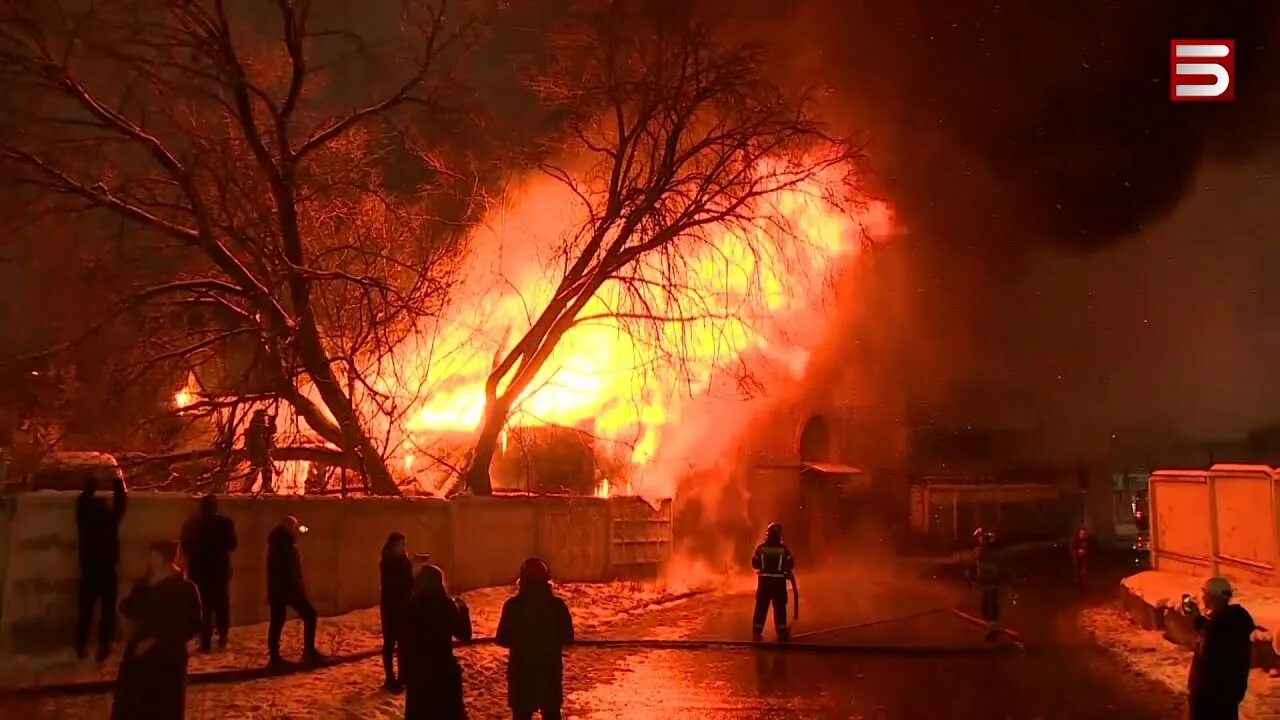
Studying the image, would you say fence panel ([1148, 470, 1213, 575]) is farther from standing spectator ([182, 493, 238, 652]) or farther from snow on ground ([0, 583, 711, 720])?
standing spectator ([182, 493, 238, 652])

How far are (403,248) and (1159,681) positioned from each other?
12512 millimetres

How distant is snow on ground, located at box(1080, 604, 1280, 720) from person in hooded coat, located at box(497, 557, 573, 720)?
602cm

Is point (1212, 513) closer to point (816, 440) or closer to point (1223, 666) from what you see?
point (1223, 666)

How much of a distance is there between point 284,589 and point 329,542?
9.50ft

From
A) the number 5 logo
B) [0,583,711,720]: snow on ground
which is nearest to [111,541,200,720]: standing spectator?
[0,583,711,720]: snow on ground

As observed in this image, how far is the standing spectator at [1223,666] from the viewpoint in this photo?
6031mm

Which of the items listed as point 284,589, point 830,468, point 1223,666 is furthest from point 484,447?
point 1223,666

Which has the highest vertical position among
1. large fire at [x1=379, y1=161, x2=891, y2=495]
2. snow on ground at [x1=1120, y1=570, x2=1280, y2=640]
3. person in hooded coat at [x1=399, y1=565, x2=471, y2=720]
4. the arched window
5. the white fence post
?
large fire at [x1=379, y1=161, x2=891, y2=495]

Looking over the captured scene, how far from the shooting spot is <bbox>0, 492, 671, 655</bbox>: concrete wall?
9.85m

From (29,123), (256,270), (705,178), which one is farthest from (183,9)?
(705,178)

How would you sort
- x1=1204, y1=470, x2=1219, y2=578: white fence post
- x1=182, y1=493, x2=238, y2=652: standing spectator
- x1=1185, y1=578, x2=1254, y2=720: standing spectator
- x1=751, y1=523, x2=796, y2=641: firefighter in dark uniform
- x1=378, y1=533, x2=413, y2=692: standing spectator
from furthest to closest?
x1=1204, y1=470, x2=1219, y2=578: white fence post < x1=751, y1=523, x2=796, y2=641: firefighter in dark uniform < x1=182, y1=493, x2=238, y2=652: standing spectator < x1=378, y1=533, x2=413, y2=692: standing spectator < x1=1185, y1=578, x2=1254, y2=720: standing spectator

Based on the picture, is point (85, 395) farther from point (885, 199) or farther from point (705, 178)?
point (885, 199)

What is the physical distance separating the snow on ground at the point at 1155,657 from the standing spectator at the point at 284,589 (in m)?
8.80

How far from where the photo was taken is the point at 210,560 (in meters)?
10.5
